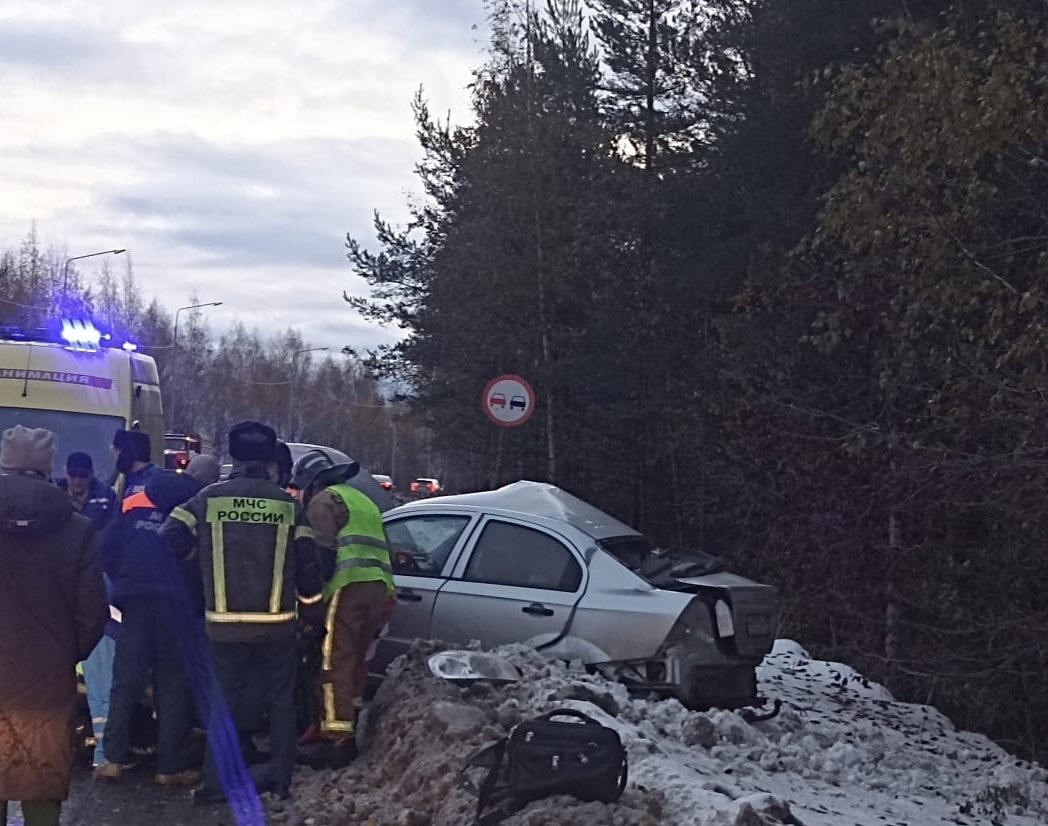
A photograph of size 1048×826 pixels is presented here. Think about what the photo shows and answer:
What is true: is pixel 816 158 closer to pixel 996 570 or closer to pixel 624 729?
pixel 996 570

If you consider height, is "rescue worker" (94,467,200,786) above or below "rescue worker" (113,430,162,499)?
below

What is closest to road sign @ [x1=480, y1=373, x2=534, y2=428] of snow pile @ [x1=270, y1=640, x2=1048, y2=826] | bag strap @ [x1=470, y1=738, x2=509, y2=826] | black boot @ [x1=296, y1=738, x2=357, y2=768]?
snow pile @ [x1=270, y1=640, x2=1048, y2=826]

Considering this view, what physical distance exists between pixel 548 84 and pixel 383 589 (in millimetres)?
21553

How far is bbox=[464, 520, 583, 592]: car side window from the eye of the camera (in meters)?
9.22

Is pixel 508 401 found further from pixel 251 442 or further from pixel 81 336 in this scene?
pixel 251 442

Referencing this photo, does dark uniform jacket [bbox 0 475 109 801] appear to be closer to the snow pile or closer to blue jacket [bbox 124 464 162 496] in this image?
the snow pile

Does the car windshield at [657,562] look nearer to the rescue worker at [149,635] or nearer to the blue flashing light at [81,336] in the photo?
the rescue worker at [149,635]

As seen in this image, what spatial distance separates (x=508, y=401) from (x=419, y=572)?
21.2ft

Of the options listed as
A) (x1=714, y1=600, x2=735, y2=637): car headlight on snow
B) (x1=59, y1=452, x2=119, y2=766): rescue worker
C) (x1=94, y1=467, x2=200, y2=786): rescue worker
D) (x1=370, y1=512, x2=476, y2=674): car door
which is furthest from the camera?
(x1=370, y1=512, x2=476, y2=674): car door

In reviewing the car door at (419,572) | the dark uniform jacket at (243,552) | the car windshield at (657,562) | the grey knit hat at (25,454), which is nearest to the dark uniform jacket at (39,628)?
the grey knit hat at (25,454)

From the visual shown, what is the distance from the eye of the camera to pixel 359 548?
325 inches

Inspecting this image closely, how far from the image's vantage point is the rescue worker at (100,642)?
827cm

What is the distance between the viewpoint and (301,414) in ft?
404

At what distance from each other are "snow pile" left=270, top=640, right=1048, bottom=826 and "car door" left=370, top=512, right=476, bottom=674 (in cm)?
78
